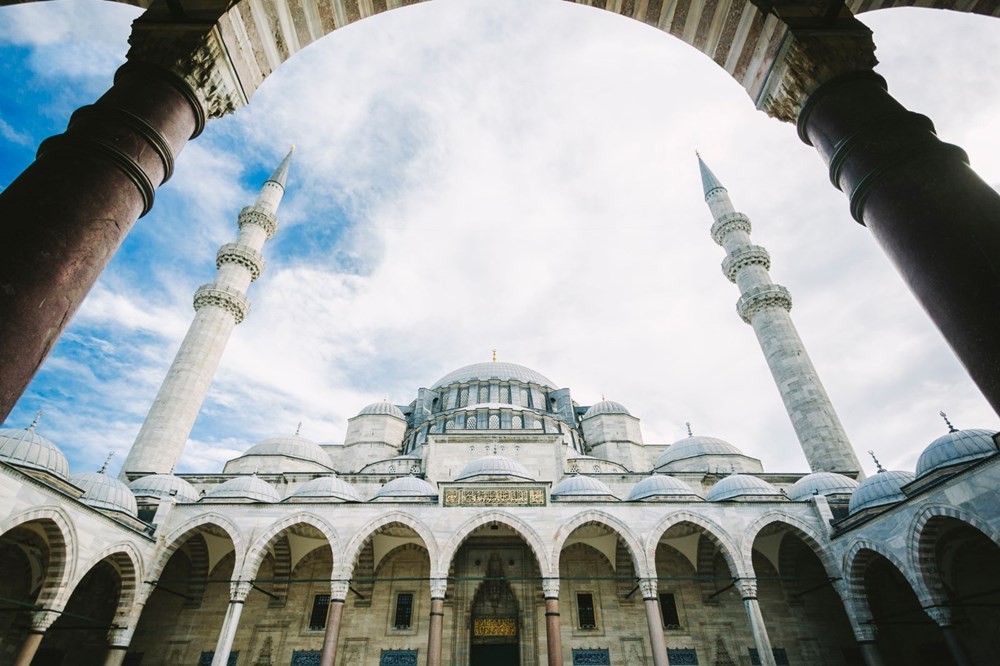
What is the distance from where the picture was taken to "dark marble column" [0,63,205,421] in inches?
85.2

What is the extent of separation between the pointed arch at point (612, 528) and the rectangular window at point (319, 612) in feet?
23.9

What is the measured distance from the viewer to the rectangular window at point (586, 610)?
15305 millimetres

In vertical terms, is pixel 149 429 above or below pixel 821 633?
above

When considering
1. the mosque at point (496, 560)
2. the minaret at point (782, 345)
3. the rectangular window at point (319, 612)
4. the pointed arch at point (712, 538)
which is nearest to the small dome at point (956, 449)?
the mosque at point (496, 560)

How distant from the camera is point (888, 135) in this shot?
2.90 m

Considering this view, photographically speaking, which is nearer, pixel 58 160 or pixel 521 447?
pixel 58 160

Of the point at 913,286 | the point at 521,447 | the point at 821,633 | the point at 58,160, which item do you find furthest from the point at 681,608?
the point at 58,160

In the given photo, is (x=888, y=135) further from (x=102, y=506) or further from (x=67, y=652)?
(x=67, y=652)

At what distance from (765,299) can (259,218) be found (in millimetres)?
22926

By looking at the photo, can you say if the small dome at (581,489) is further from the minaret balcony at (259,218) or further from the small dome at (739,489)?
the minaret balcony at (259,218)

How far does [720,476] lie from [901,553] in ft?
28.4

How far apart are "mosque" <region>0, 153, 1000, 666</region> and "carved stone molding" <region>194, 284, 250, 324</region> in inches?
77.4

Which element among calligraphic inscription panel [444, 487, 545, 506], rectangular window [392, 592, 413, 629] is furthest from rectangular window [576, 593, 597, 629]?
rectangular window [392, 592, 413, 629]

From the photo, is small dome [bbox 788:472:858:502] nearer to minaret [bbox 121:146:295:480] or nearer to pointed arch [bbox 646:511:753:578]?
pointed arch [bbox 646:511:753:578]
